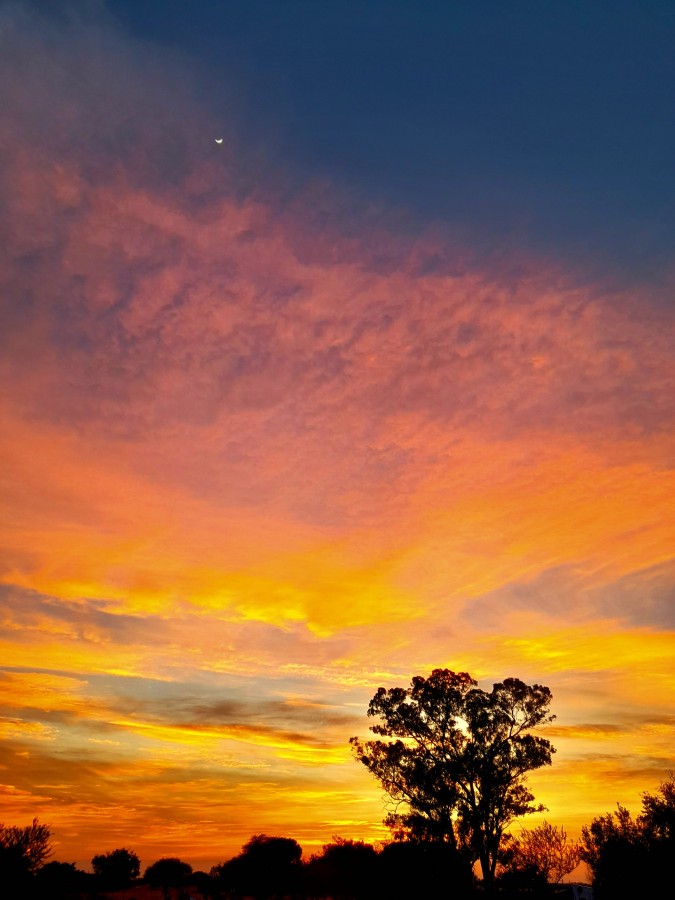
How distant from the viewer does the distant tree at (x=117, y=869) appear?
109 meters

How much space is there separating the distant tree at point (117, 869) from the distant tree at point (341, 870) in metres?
43.3

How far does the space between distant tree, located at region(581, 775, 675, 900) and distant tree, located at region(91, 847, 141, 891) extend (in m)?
93.0

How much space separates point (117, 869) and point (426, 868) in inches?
3617

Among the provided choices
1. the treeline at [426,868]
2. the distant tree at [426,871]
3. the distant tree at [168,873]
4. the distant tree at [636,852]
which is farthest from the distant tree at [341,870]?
the distant tree at [168,873]

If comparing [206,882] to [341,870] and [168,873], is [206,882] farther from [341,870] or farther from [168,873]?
[341,870]

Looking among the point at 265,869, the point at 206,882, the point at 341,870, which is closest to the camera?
the point at 341,870

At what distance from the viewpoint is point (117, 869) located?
114 m

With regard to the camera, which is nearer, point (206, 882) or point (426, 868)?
point (426, 868)

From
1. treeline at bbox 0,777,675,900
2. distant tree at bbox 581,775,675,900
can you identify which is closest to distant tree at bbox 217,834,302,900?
treeline at bbox 0,777,675,900

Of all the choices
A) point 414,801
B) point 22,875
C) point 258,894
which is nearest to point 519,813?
point 414,801

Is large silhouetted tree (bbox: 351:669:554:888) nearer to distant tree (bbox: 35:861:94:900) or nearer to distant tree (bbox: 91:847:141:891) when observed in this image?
distant tree (bbox: 35:861:94:900)

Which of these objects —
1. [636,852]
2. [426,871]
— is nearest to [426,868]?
[426,871]

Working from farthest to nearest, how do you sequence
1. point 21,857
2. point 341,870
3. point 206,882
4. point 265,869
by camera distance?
point 206,882, point 265,869, point 341,870, point 21,857

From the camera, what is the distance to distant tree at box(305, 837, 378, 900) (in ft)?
225
